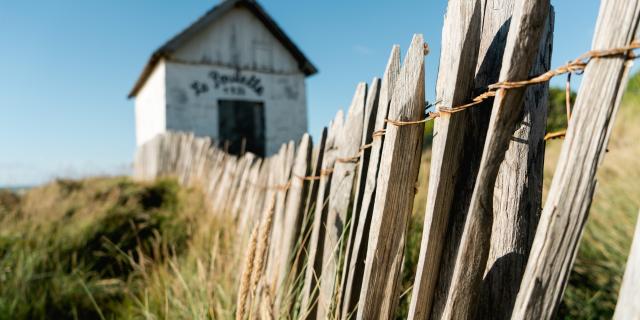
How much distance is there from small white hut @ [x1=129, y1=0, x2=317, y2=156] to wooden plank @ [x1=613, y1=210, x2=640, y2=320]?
10884 mm

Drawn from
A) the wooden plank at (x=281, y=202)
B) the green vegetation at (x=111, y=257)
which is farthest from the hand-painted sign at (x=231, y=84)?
the wooden plank at (x=281, y=202)

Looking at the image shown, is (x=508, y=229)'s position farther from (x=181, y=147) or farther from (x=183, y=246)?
(x=181, y=147)

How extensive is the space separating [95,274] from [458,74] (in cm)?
440

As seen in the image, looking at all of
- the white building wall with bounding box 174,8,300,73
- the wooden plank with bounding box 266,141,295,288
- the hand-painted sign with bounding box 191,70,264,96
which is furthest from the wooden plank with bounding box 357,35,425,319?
the white building wall with bounding box 174,8,300,73

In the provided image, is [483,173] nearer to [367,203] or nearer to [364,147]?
[367,203]

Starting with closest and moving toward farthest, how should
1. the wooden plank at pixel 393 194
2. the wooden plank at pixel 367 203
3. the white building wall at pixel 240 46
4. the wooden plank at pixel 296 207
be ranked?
the wooden plank at pixel 393 194 → the wooden plank at pixel 367 203 → the wooden plank at pixel 296 207 → the white building wall at pixel 240 46

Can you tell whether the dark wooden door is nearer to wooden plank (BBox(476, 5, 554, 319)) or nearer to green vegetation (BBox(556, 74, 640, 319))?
green vegetation (BBox(556, 74, 640, 319))

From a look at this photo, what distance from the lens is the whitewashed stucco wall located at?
1119 cm

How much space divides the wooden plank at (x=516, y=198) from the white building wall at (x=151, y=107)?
10.6 m

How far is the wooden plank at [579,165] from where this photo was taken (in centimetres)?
93

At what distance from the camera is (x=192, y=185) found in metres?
6.90

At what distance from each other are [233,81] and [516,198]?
437 inches

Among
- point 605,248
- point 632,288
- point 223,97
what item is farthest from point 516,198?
point 223,97

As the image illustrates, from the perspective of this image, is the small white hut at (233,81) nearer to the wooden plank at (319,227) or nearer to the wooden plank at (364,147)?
the wooden plank at (319,227)
